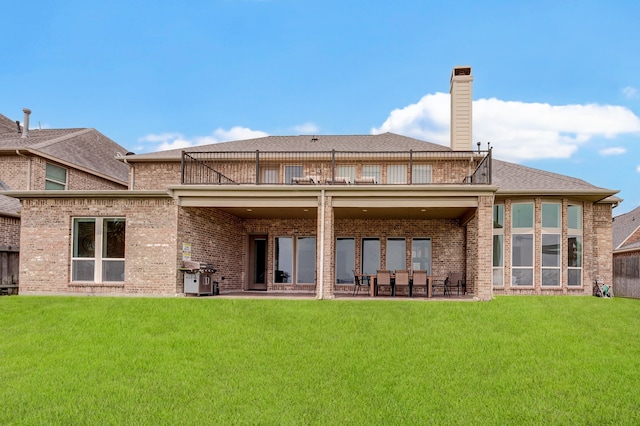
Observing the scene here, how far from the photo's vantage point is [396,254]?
Answer: 19.0 meters

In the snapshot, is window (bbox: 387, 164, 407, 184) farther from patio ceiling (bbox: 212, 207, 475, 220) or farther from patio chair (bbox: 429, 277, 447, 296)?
patio chair (bbox: 429, 277, 447, 296)

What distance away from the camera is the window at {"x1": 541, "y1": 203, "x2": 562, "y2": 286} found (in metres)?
17.9

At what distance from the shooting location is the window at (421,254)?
61.8ft

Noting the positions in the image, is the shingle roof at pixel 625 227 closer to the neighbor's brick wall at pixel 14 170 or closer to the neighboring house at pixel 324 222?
the neighboring house at pixel 324 222

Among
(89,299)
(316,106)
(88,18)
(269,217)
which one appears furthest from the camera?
(316,106)

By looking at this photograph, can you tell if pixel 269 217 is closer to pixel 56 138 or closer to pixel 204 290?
pixel 204 290

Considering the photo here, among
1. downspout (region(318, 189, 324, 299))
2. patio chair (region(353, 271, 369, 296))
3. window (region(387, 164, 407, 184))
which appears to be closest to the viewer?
downspout (region(318, 189, 324, 299))

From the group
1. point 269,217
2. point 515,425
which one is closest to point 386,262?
point 269,217

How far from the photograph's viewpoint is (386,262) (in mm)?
18953

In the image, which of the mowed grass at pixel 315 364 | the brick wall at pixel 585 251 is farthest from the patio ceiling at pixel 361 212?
the mowed grass at pixel 315 364

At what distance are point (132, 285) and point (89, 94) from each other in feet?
46.7

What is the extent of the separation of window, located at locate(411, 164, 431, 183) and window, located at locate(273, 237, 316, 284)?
426 centimetres

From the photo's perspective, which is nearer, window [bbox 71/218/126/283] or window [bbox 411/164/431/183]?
window [bbox 71/218/126/283]

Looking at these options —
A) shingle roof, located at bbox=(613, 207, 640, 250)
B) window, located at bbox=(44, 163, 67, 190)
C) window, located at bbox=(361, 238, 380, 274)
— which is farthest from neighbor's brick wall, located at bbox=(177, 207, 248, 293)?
shingle roof, located at bbox=(613, 207, 640, 250)
